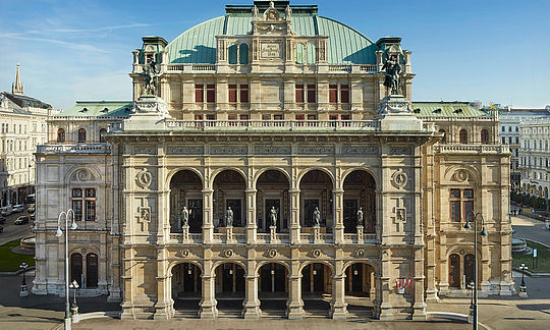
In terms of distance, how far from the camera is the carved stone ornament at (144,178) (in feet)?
134

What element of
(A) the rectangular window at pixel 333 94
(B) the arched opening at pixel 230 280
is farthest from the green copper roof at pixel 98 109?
(A) the rectangular window at pixel 333 94

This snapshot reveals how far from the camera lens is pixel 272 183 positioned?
4553cm

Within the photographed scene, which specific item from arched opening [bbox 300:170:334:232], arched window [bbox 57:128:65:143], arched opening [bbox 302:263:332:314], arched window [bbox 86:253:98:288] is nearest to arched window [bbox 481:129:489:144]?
arched opening [bbox 300:170:334:232]

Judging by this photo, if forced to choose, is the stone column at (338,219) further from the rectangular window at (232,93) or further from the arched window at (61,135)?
the arched window at (61,135)

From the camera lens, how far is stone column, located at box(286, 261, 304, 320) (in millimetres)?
40219

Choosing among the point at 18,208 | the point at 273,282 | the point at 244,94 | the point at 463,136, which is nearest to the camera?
the point at 273,282

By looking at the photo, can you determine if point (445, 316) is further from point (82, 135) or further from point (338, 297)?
point (82, 135)

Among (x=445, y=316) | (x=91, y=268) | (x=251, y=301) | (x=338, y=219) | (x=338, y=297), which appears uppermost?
(x=338, y=219)

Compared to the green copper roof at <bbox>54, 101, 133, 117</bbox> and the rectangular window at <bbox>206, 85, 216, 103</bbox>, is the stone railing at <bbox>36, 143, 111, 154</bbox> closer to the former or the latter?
the green copper roof at <bbox>54, 101, 133, 117</bbox>

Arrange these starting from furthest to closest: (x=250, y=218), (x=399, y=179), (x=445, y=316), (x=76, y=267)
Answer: (x=76, y=267) < (x=250, y=218) < (x=399, y=179) < (x=445, y=316)

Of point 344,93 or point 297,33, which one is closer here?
point 344,93

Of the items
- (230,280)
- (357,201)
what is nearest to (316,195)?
(357,201)

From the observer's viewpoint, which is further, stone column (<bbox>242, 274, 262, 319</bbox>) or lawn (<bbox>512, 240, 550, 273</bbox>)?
lawn (<bbox>512, 240, 550, 273</bbox>)

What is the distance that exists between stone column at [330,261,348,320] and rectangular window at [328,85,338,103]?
16.0 m
